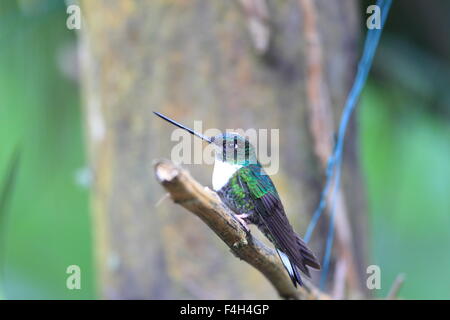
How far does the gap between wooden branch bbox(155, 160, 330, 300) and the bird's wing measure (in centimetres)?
4

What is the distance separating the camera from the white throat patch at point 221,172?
2.18 feet

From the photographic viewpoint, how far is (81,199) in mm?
3453

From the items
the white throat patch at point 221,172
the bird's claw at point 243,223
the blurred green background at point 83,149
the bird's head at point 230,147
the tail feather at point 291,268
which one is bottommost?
the tail feather at point 291,268

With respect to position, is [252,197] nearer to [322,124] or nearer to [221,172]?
[221,172]

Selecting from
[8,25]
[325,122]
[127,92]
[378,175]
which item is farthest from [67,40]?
[325,122]

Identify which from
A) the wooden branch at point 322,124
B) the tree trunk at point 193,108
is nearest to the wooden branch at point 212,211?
the wooden branch at point 322,124

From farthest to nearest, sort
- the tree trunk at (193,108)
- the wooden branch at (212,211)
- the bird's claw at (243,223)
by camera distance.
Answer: the tree trunk at (193,108) → the bird's claw at (243,223) → the wooden branch at (212,211)

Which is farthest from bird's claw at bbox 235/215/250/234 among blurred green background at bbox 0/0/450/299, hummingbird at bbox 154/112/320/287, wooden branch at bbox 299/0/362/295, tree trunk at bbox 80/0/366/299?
blurred green background at bbox 0/0/450/299

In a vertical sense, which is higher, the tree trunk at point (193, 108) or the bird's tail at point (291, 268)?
the tree trunk at point (193, 108)

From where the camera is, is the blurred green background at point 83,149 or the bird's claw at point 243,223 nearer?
the bird's claw at point 243,223

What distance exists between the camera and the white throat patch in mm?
664

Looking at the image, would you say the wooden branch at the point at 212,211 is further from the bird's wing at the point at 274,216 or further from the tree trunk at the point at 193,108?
the tree trunk at the point at 193,108

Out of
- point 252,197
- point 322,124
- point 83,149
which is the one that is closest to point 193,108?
point 322,124

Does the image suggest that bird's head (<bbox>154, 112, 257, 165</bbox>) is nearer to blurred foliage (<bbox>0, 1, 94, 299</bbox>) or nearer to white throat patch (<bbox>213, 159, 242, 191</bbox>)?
white throat patch (<bbox>213, 159, 242, 191</bbox>)
